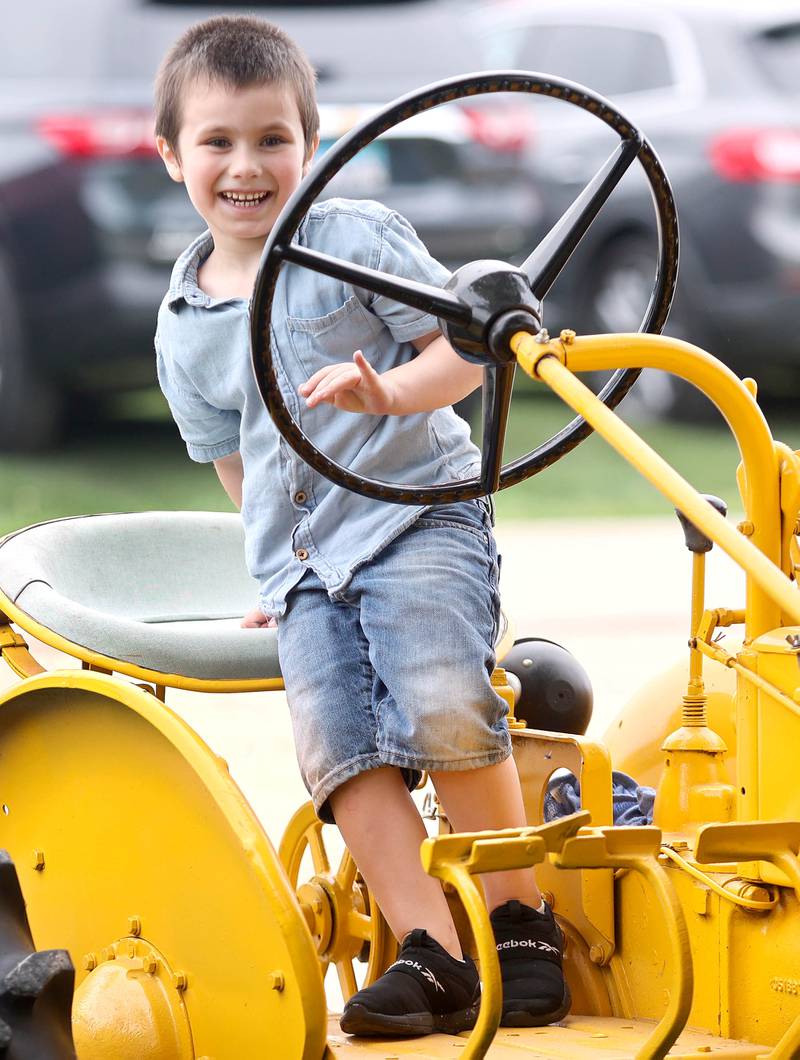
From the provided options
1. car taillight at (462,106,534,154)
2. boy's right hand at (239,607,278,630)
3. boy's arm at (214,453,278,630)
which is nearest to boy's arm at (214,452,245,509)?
boy's arm at (214,453,278,630)

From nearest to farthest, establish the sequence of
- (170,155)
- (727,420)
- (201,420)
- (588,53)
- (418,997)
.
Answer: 1. (727,420)
2. (418,997)
3. (170,155)
4. (201,420)
5. (588,53)

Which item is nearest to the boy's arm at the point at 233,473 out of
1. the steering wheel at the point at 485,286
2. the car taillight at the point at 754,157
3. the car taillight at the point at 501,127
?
the steering wheel at the point at 485,286

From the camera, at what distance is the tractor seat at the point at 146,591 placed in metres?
1.82

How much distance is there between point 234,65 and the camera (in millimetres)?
1776

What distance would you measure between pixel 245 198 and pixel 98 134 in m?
5.61

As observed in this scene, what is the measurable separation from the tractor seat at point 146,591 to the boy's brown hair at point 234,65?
0.52m

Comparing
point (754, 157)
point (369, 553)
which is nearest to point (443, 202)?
point (754, 157)

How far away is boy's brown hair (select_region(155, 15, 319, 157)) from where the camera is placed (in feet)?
5.83

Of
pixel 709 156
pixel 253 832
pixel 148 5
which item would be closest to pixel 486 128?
pixel 709 156

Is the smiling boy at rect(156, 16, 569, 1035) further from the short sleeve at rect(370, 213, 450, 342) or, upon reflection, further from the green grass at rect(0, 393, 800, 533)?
the green grass at rect(0, 393, 800, 533)

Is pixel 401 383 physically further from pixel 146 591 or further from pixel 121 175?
pixel 121 175

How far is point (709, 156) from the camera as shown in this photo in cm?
830

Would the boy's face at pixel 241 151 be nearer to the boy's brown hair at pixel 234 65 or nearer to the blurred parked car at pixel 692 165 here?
the boy's brown hair at pixel 234 65

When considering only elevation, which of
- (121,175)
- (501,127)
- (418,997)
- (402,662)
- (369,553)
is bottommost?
(418,997)
